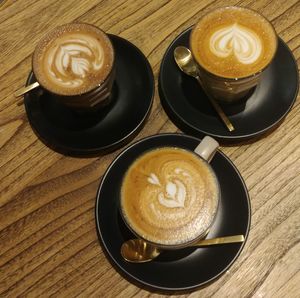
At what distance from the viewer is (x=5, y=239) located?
1.15 meters

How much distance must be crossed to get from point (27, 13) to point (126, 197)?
30.1 inches

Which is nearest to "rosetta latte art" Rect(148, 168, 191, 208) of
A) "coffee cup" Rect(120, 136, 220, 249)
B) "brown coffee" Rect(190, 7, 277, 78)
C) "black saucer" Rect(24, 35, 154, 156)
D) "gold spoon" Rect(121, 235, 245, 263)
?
"coffee cup" Rect(120, 136, 220, 249)

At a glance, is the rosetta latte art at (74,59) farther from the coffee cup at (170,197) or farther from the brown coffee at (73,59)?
the coffee cup at (170,197)

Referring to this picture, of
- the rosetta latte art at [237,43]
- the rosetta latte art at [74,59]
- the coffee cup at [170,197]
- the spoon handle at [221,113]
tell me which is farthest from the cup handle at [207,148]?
the rosetta latte art at [74,59]

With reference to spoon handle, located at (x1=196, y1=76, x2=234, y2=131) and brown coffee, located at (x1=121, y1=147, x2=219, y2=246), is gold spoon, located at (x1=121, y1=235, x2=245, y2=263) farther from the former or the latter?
spoon handle, located at (x1=196, y1=76, x2=234, y2=131)

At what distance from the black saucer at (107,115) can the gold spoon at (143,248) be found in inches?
11.0

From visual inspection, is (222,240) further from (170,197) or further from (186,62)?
(186,62)

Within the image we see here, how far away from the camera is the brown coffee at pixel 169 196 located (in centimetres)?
97

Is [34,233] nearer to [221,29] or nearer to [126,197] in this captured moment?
[126,197]

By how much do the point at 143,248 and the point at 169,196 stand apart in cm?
16

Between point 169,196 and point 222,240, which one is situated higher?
point 169,196

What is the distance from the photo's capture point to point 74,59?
1.19m

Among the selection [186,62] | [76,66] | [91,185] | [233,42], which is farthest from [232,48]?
[91,185]

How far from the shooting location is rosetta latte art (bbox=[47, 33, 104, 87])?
1166mm
